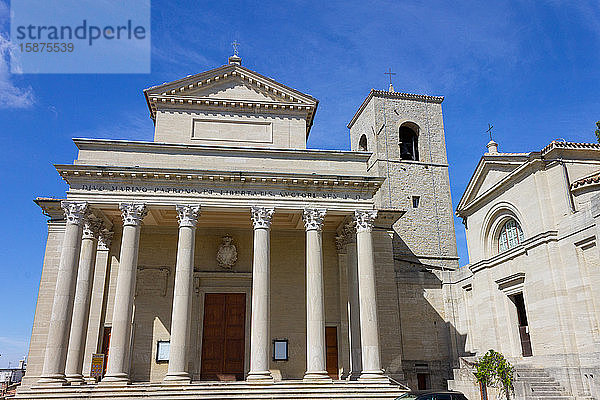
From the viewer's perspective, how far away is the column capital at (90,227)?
782 inches

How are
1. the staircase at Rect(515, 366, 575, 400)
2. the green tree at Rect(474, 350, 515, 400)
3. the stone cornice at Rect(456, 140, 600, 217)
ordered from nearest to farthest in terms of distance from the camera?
1. the staircase at Rect(515, 366, 575, 400)
2. the green tree at Rect(474, 350, 515, 400)
3. the stone cornice at Rect(456, 140, 600, 217)

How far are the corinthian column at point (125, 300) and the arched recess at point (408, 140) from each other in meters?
20.9

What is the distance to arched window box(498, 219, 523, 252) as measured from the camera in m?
22.9

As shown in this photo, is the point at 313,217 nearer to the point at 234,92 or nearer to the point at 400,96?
the point at 234,92

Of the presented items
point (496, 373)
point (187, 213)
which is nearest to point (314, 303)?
point (187, 213)

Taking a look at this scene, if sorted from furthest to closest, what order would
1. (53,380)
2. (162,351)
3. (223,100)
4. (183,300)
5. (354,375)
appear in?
(223,100), (162,351), (354,375), (183,300), (53,380)

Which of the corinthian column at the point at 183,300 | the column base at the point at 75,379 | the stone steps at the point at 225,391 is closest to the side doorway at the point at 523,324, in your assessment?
the stone steps at the point at 225,391

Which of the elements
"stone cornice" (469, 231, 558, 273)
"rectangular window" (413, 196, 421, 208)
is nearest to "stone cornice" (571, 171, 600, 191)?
"stone cornice" (469, 231, 558, 273)

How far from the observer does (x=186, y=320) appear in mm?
18375

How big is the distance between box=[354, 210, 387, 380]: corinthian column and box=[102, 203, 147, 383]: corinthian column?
9115 millimetres

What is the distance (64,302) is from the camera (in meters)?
18.3

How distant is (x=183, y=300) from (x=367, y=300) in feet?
24.3

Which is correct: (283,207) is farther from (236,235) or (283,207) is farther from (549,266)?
(549,266)

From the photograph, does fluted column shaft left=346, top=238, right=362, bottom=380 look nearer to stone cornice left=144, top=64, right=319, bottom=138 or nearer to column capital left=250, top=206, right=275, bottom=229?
column capital left=250, top=206, right=275, bottom=229
